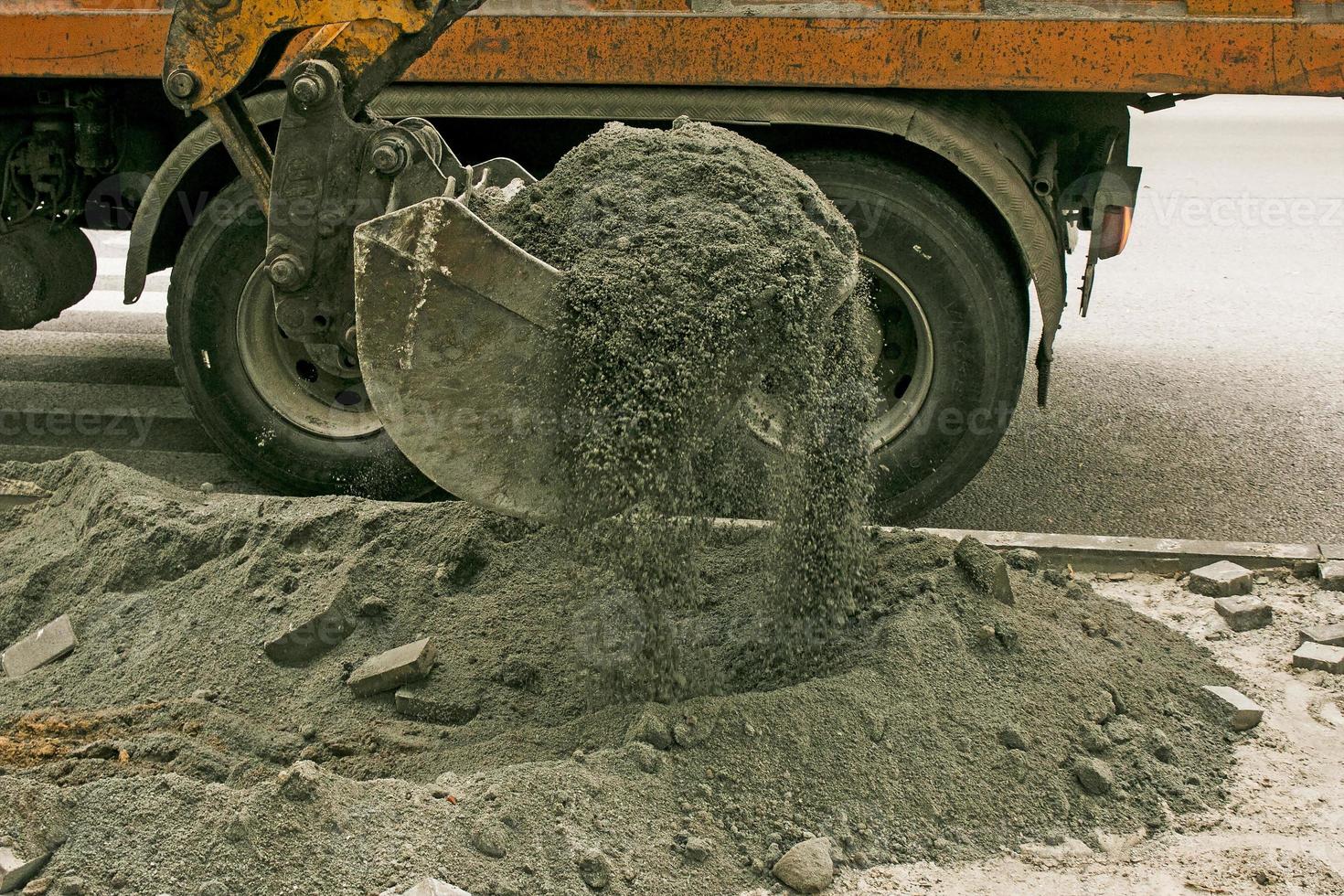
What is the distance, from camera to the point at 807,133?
4453 mm

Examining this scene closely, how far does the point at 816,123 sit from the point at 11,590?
2.88 m

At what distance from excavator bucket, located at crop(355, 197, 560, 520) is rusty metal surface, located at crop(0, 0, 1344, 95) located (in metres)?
1.51

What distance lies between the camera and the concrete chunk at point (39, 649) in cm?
340

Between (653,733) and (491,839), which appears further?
(653,733)

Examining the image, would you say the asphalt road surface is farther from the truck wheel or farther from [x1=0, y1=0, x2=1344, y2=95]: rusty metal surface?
[x1=0, y1=0, x2=1344, y2=95]: rusty metal surface

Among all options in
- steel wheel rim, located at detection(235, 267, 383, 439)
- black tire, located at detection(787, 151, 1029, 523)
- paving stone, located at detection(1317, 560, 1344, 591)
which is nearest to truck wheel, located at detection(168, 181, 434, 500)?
steel wheel rim, located at detection(235, 267, 383, 439)

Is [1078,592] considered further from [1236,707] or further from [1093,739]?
[1093,739]

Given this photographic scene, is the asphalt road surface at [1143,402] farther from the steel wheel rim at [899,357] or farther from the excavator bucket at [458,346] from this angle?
the excavator bucket at [458,346]

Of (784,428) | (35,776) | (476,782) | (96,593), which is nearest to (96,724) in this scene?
(35,776)

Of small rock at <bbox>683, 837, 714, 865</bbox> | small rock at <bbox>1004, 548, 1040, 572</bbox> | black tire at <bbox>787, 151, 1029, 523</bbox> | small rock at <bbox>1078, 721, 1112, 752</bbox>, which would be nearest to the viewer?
small rock at <bbox>683, 837, 714, 865</bbox>

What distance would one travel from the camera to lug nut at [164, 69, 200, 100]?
3264 mm

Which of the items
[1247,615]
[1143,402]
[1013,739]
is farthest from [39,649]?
[1143,402]

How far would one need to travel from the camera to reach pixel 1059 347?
731cm

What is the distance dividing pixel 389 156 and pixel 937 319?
6.59 feet
